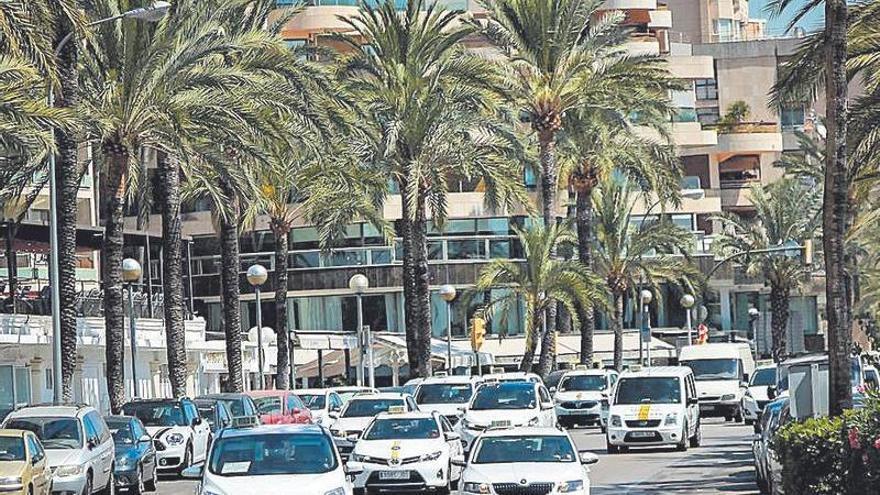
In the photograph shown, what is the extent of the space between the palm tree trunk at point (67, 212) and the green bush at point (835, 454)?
20.0m

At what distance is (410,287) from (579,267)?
11.4 metres

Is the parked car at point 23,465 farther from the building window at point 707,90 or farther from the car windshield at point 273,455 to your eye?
the building window at point 707,90

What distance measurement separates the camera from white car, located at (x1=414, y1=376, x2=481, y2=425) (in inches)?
1642

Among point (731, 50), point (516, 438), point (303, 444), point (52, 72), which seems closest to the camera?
point (303, 444)

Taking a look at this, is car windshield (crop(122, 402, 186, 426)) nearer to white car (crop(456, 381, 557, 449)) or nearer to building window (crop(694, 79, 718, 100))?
white car (crop(456, 381, 557, 449))

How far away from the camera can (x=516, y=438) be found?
24.5m

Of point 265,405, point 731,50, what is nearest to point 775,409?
point 265,405

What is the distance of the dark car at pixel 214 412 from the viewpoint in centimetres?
3766

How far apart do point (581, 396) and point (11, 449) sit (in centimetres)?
2959

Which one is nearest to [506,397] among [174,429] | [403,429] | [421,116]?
[174,429]

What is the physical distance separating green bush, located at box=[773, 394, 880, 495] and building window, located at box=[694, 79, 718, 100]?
277 ft

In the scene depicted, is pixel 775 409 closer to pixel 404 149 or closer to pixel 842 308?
pixel 842 308

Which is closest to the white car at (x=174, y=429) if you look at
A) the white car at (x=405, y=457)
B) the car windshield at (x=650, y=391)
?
the white car at (x=405, y=457)

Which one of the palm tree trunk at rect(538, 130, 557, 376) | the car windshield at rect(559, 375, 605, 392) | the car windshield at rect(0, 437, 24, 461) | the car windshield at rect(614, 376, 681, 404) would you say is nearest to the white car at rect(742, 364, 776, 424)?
the car windshield at rect(559, 375, 605, 392)
